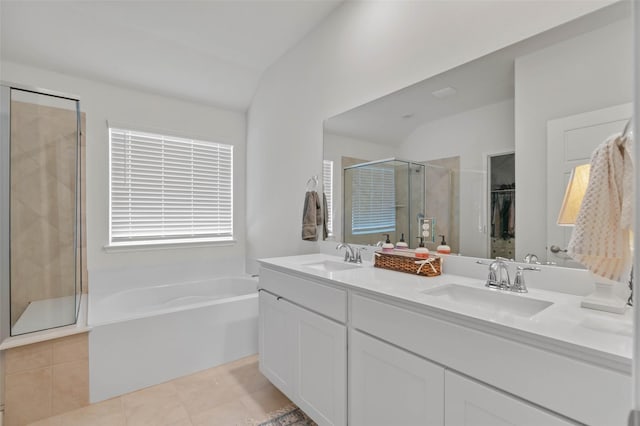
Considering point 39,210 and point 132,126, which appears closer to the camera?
point 39,210

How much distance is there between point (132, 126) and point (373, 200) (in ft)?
8.06

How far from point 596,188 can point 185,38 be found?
2954 mm

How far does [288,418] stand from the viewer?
176 cm

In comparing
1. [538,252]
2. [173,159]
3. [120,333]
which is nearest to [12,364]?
[120,333]

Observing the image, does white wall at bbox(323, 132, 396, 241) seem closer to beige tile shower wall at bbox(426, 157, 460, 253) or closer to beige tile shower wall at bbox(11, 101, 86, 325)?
beige tile shower wall at bbox(426, 157, 460, 253)

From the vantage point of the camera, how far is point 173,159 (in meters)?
3.19

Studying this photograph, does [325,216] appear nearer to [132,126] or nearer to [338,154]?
[338,154]

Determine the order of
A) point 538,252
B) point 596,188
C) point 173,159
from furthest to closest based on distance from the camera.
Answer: point 173,159 → point 538,252 → point 596,188

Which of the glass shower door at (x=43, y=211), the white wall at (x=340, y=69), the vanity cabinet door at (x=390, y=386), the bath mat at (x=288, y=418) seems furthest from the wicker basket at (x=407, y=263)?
the glass shower door at (x=43, y=211)

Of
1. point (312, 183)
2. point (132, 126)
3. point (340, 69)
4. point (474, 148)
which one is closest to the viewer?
point (474, 148)

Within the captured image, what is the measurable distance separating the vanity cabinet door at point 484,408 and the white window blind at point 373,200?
1.03 m

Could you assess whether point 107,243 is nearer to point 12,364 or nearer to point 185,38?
point 12,364

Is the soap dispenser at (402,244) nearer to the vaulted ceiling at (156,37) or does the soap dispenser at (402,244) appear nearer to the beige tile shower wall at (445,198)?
the beige tile shower wall at (445,198)

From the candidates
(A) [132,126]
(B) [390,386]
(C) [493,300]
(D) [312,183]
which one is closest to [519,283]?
(C) [493,300]
